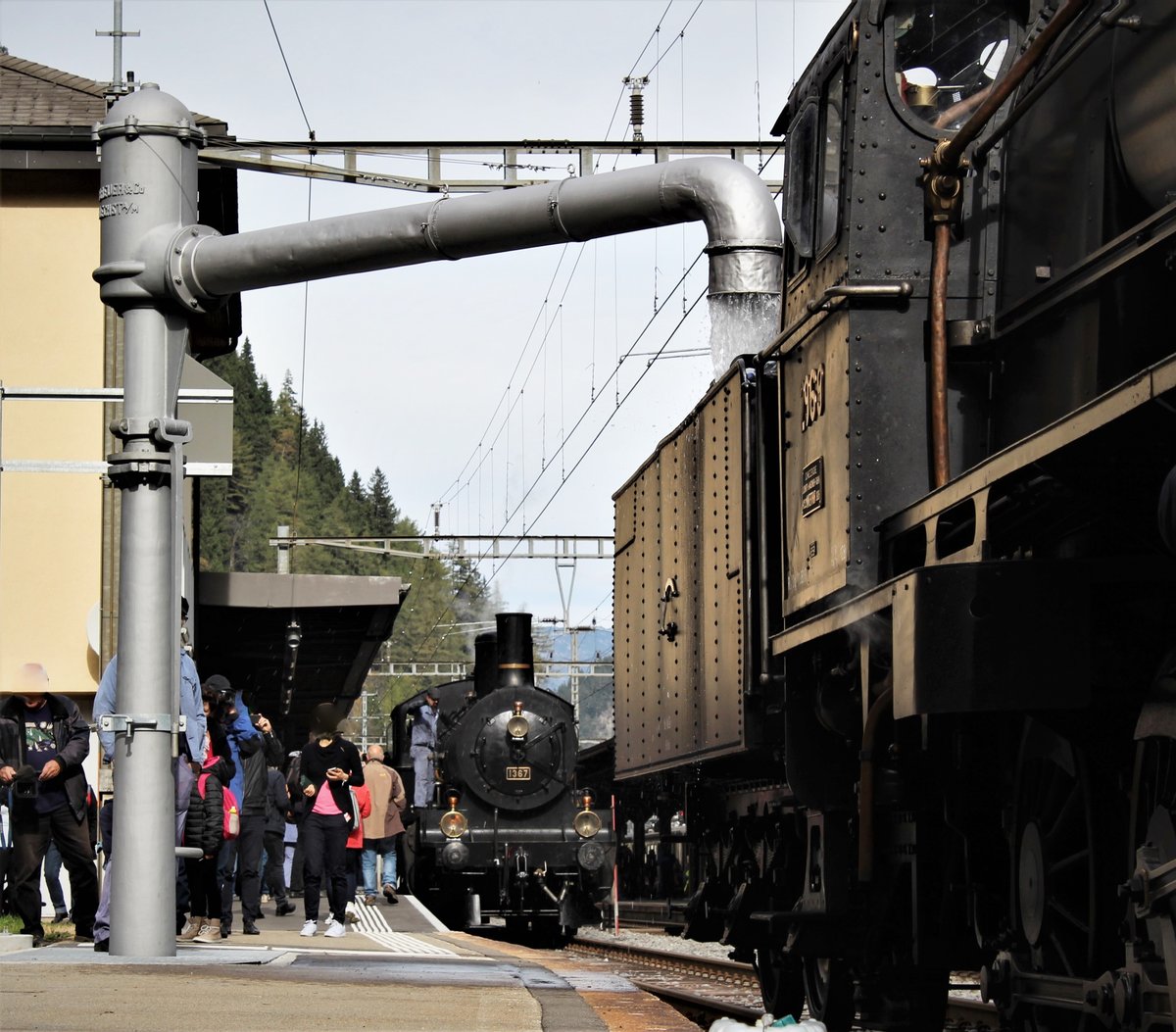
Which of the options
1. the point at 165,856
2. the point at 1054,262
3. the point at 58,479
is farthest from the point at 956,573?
the point at 58,479

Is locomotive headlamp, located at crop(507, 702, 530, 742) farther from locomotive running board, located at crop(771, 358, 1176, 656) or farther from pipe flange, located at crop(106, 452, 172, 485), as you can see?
locomotive running board, located at crop(771, 358, 1176, 656)

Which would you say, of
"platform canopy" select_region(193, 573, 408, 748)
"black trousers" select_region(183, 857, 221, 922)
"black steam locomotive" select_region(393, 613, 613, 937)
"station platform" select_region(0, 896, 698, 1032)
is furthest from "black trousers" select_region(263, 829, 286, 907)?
"station platform" select_region(0, 896, 698, 1032)

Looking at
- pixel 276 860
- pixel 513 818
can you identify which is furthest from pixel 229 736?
pixel 513 818

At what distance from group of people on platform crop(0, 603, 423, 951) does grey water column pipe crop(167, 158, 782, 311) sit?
217cm

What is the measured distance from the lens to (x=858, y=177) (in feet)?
22.3

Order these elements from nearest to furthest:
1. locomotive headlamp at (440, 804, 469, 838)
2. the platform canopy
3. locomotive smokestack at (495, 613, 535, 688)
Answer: locomotive headlamp at (440, 804, 469, 838) → the platform canopy → locomotive smokestack at (495, 613, 535, 688)

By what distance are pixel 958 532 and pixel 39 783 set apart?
21.7 ft

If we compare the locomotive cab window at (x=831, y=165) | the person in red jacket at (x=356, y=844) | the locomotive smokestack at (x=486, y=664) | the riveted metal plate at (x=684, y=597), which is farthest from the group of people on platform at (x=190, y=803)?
the locomotive smokestack at (x=486, y=664)

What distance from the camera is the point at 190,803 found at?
1030cm

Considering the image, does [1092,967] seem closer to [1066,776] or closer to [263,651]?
[1066,776]

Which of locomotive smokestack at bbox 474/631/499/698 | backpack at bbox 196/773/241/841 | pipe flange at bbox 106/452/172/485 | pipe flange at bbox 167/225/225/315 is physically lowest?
backpack at bbox 196/773/241/841

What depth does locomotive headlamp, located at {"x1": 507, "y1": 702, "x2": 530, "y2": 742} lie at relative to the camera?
19.7m

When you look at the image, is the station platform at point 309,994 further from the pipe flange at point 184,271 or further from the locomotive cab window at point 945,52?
the locomotive cab window at point 945,52

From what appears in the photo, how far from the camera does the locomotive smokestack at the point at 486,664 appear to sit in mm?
20766
